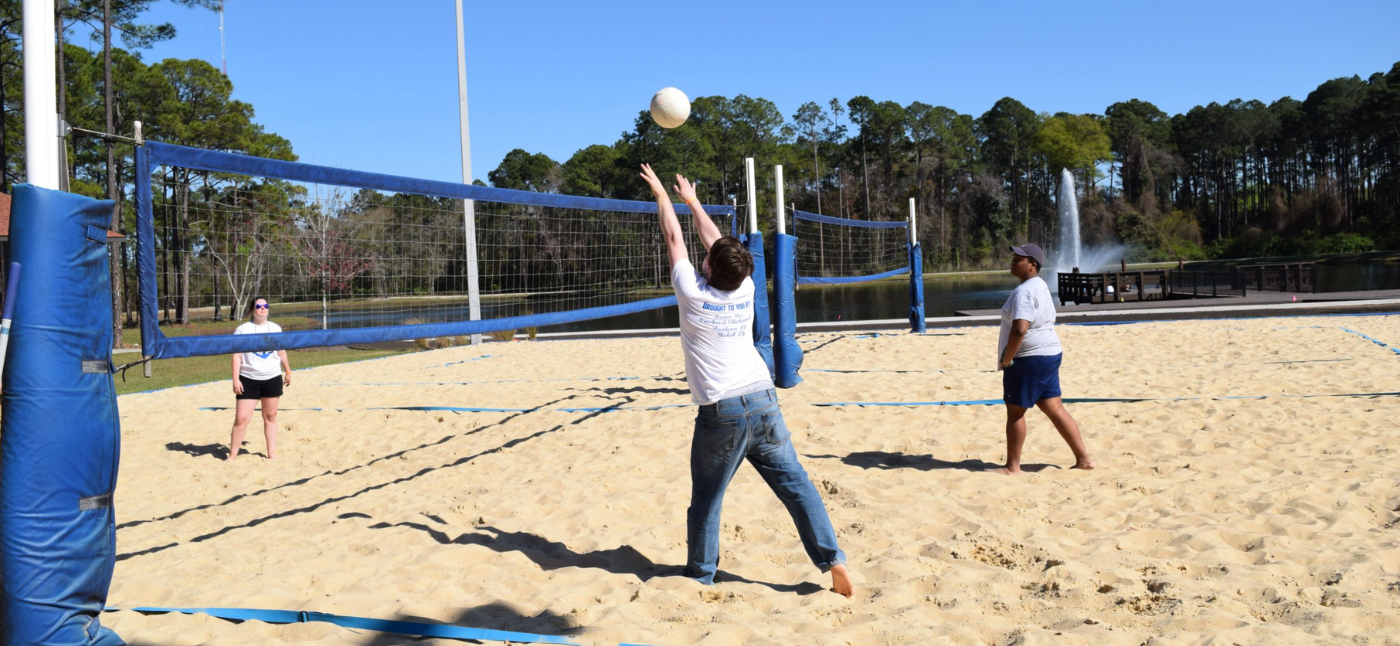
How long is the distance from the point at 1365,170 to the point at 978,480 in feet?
240

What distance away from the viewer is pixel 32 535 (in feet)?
8.08

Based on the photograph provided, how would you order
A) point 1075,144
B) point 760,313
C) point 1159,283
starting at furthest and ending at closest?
1. point 1075,144
2. point 1159,283
3. point 760,313

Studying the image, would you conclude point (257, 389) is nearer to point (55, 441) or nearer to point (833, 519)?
point (55, 441)

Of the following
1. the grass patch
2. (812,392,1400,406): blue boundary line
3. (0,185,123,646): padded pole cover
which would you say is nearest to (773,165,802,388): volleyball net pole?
(812,392,1400,406): blue boundary line

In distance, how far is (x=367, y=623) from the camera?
2.88 metres

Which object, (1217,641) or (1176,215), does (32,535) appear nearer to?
(1217,641)

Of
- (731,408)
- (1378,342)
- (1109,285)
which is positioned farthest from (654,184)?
(1109,285)

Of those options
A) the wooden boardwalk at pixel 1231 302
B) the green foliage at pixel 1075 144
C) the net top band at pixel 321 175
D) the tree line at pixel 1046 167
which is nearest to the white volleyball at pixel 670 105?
the net top band at pixel 321 175

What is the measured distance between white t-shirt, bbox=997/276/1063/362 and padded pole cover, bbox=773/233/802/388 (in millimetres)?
3164

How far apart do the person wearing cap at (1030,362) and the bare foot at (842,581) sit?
1.94 metres

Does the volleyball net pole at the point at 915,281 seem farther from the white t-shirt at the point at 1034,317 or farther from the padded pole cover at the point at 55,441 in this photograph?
the padded pole cover at the point at 55,441

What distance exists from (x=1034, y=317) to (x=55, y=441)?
163 inches

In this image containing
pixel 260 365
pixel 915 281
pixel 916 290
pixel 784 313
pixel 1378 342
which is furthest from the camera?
pixel 916 290

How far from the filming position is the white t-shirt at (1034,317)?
452cm
